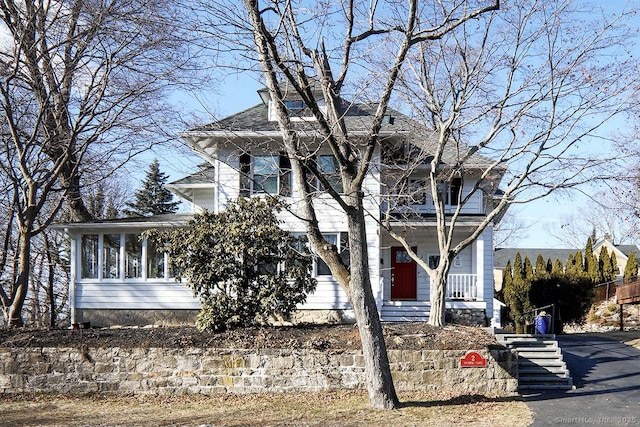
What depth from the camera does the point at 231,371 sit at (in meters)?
12.3

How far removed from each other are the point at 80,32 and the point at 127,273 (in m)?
7.61

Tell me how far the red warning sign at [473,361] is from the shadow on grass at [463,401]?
0.55 metres

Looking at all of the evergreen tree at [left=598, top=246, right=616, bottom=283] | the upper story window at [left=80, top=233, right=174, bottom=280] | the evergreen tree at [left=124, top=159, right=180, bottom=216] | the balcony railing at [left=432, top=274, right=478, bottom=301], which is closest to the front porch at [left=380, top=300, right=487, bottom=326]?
the balcony railing at [left=432, top=274, right=478, bottom=301]

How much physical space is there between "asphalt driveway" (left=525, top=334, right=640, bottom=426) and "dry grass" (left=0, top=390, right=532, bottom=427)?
482mm

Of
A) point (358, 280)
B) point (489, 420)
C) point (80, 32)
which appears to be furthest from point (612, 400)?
point (80, 32)

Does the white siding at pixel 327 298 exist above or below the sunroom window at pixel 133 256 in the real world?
below

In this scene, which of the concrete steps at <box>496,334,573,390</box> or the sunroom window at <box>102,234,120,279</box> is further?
the sunroom window at <box>102,234,120,279</box>

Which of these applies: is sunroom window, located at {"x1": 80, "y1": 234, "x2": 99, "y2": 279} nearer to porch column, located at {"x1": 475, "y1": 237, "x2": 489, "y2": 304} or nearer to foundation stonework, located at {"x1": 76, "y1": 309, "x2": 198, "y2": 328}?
foundation stonework, located at {"x1": 76, "y1": 309, "x2": 198, "y2": 328}

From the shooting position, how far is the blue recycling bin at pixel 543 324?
17.9 meters

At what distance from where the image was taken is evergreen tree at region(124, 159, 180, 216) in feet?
133

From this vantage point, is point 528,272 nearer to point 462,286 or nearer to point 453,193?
point 453,193

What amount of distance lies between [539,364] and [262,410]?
6.17m

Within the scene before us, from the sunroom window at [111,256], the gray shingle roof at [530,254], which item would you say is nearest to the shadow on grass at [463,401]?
the sunroom window at [111,256]

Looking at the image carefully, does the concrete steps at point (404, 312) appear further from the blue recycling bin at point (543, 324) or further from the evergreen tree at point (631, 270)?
the evergreen tree at point (631, 270)
